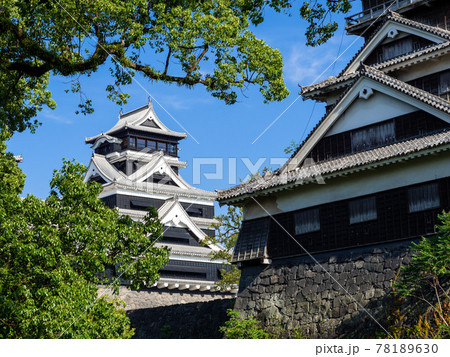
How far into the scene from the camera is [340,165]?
22.5m

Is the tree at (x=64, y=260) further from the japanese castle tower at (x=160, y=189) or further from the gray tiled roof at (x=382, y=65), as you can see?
the japanese castle tower at (x=160, y=189)

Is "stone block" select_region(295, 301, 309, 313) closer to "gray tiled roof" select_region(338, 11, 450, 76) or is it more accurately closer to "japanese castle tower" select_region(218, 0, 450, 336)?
"japanese castle tower" select_region(218, 0, 450, 336)

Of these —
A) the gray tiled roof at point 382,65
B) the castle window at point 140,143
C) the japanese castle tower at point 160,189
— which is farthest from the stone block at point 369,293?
the castle window at point 140,143

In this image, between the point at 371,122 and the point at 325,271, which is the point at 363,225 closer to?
the point at 325,271

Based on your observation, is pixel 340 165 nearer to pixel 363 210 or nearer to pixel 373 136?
pixel 363 210

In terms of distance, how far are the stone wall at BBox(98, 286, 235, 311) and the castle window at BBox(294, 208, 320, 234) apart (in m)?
19.6

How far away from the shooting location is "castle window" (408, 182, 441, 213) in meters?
20.5

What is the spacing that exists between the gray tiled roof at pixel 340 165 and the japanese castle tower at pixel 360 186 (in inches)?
1.9

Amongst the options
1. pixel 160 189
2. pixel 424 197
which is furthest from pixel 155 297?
pixel 424 197

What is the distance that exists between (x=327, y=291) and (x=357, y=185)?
381 cm

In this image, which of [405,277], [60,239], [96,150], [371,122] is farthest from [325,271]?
[96,150]

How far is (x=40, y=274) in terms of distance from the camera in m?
19.8

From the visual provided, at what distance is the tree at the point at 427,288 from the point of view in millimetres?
18172

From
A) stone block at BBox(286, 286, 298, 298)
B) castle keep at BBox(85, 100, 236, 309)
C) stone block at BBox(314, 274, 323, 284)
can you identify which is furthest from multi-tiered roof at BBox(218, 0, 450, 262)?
castle keep at BBox(85, 100, 236, 309)
